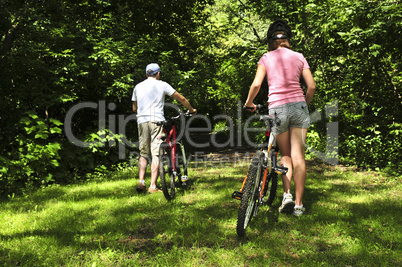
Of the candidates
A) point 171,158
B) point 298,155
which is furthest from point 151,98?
point 298,155

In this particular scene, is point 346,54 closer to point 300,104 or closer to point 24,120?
point 300,104

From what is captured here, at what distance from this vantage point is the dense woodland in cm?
643

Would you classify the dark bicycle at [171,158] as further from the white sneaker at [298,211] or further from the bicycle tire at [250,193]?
the white sneaker at [298,211]

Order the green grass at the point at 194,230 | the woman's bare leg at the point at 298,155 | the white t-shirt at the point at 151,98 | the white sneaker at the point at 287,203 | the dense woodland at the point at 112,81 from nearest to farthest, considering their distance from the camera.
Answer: the green grass at the point at 194,230, the woman's bare leg at the point at 298,155, the white sneaker at the point at 287,203, the white t-shirt at the point at 151,98, the dense woodland at the point at 112,81

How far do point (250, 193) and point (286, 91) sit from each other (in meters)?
1.30

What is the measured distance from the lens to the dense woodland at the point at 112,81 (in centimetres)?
643

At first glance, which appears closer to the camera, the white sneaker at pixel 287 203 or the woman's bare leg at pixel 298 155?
the woman's bare leg at pixel 298 155

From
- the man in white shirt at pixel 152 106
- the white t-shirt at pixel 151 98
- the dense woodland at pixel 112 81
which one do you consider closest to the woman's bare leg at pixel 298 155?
the man in white shirt at pixel 152 106

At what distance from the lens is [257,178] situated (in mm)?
3408

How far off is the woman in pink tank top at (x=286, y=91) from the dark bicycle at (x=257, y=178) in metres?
0.16

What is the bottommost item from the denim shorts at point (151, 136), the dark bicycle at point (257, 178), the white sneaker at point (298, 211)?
the white sneaker at point (298, 211)

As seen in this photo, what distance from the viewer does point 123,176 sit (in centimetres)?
705

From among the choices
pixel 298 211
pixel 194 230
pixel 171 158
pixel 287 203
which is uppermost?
pixel 171 158

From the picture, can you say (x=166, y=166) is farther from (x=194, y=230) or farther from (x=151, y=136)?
(x=194, y=230)
